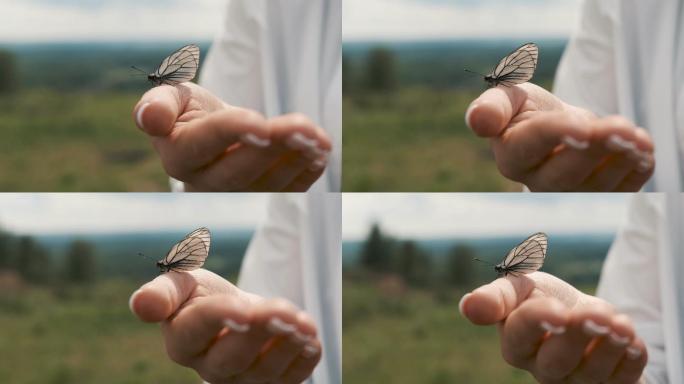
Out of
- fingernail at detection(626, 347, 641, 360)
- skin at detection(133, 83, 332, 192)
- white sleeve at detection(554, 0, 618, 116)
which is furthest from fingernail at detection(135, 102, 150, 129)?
white sleeve at detection(554, 0, 618, 116)

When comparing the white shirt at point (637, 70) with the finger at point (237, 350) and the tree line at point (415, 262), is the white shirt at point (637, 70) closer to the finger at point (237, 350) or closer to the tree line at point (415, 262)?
the tree line at point (415, 262)

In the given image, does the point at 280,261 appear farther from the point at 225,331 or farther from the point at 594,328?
the point at 594,328

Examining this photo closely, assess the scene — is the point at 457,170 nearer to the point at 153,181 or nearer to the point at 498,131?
the point at 153,181

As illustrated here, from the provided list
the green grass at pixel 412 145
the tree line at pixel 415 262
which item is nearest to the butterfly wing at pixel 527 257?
the tree line at pixel 415 262

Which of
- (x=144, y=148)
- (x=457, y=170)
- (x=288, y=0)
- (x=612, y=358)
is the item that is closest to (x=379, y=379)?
(x=457, y=170)

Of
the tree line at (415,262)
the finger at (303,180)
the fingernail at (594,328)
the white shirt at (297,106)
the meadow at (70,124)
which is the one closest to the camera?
the fingernail at (594,328)

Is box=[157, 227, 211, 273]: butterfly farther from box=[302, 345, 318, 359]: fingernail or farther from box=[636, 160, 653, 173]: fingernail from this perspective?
box=[636, 160, 653, 173]: fingernail

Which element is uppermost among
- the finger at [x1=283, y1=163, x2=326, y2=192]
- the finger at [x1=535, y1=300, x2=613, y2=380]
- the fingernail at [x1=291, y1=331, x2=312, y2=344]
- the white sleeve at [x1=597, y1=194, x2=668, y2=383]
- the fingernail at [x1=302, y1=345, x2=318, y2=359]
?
the finger at [x1=283, y1=163, x2=326, y2=192]

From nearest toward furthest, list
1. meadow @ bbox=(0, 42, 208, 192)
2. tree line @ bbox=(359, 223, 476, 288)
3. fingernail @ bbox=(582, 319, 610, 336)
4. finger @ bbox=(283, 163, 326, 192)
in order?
fingernail @ bbox=(582, 319, 610, 336), finger @ bbox=(283, 163, 326, 192), tree line @ bbox=(359, 223, 476, 288), meadow @ bbox=(0, 42, 208, 192)
